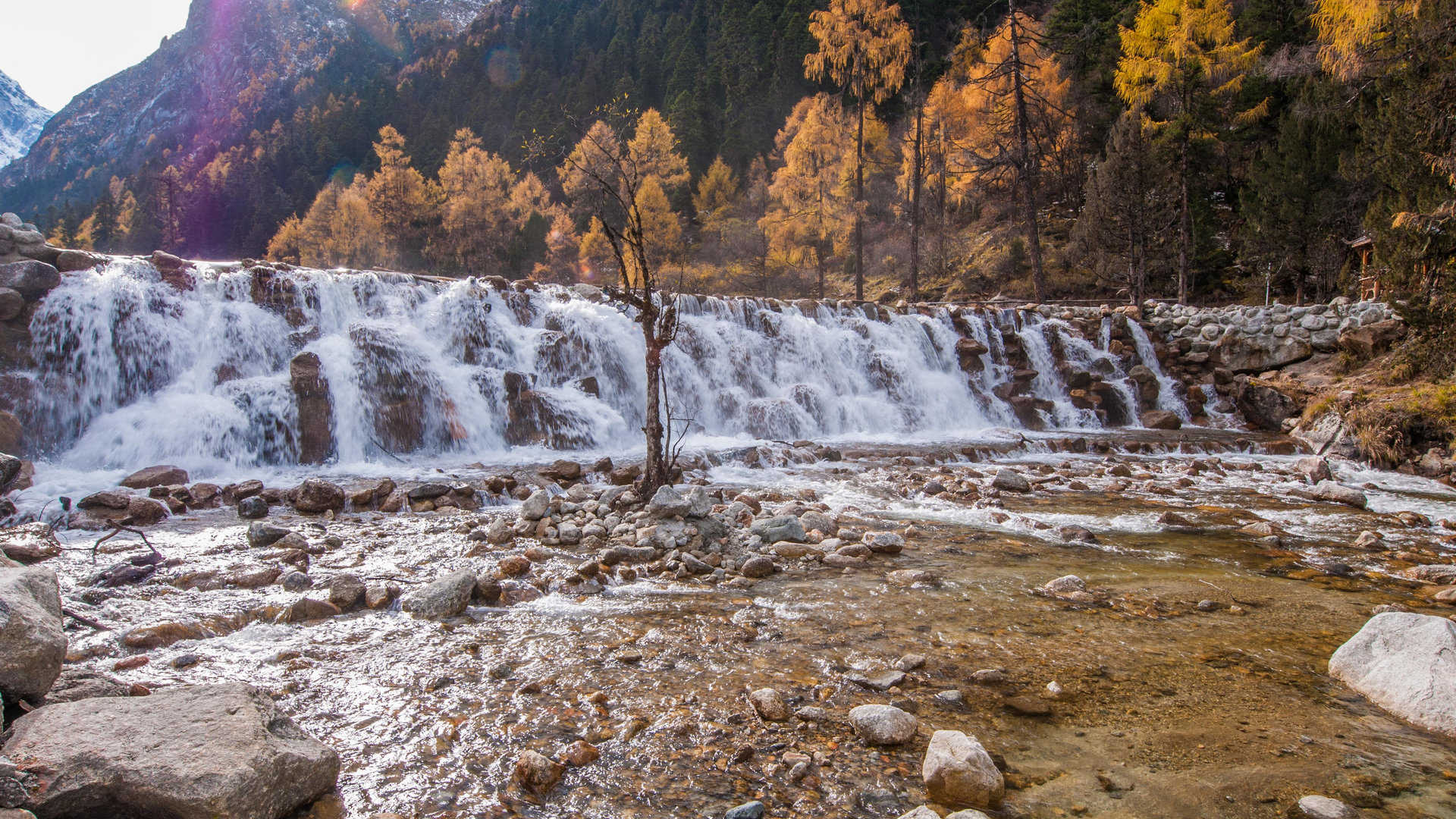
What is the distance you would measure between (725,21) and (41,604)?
6383 cm

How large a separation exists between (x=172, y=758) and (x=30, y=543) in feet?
19.4

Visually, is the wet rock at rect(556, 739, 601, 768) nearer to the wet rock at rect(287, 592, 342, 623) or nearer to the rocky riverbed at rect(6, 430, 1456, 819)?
the rocky riverbed at rect(6, 430, 1456, 819)

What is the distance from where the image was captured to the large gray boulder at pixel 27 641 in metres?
2.38

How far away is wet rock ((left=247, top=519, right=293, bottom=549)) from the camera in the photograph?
21.8 feet

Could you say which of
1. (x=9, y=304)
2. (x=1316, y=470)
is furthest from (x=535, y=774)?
(x=9, y=304)

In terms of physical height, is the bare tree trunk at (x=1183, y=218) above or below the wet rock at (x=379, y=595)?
above

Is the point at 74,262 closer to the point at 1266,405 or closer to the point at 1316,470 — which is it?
the point at 1316,470

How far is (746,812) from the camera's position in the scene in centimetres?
251

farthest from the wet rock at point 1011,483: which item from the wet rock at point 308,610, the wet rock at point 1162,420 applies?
the wet rock at point 1162,420

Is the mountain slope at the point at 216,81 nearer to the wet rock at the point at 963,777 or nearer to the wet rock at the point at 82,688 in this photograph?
the wet rock at the point at 82,688

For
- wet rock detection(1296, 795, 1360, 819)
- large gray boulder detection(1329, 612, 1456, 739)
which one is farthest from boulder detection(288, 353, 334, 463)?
large gray boulder detection(1329, 612, 1456, 739)

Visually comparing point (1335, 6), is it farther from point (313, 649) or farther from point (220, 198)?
point (220, 198)

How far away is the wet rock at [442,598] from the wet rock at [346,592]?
360 mm

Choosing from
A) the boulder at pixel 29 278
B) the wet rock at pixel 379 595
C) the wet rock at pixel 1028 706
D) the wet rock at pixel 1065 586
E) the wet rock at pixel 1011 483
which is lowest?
the wet rock at pixel 1011 483
